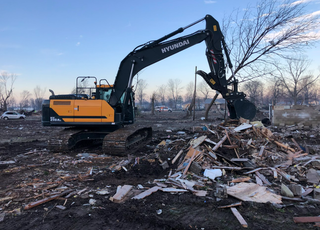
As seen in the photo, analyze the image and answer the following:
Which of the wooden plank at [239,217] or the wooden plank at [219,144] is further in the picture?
the wooden plank at [219,144]

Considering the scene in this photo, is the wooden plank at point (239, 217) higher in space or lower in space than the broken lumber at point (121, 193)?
lower

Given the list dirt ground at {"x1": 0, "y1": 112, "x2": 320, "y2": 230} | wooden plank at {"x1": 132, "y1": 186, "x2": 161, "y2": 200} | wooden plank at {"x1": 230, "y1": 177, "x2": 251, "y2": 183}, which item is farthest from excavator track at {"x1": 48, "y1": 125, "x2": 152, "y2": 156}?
wooden plank at {"x1": 230, "y1": 177, "x2": 251, "y2": 183}

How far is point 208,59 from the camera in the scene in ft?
31.5

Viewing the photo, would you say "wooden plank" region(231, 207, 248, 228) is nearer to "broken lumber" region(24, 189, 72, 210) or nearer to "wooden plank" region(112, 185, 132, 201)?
"wooden plank" region(112, 185, 132, 201)

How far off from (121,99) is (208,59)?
3894 mm

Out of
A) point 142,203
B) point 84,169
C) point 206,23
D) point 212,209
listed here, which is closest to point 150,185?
point 142,203

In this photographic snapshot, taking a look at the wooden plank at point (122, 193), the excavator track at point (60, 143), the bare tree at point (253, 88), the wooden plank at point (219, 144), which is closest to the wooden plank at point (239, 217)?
the wooden plank at point (122, 193)

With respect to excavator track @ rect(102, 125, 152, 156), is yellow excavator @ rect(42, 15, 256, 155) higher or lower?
higher

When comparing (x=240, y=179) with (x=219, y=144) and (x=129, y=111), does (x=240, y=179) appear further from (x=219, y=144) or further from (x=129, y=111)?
(x=129, y=111)

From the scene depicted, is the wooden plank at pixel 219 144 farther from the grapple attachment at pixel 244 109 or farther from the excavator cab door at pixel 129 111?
the excavator cab door at pixel 129 111

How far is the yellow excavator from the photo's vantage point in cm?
889

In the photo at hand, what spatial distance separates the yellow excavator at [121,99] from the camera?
8.89 meters

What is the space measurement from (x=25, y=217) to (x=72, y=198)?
93cm

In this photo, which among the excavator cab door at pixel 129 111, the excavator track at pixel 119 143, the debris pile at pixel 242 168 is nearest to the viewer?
the debris pile at pixel 242 168
